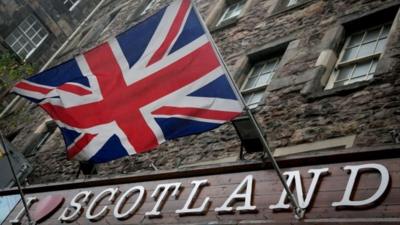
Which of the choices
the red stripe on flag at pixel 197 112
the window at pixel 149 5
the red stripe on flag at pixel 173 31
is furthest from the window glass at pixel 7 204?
the window at pixel 149 5

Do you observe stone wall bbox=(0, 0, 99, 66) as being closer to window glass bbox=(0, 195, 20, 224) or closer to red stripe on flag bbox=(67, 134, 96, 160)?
window glass bbox=(0, 195, 20, 224)

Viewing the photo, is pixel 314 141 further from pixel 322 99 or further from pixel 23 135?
pixel 23 135

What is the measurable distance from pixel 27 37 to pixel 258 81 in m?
15.8

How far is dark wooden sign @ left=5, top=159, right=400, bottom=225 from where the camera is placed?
4.80 metres

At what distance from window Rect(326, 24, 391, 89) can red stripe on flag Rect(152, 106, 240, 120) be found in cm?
335

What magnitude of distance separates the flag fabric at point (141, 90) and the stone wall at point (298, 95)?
2423 millimetres

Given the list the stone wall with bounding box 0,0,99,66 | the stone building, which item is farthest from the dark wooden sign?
the stone wall with bounding box 0,0,99,66

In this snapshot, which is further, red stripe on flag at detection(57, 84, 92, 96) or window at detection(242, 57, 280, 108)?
window at detection(242, 57, 280, 108)

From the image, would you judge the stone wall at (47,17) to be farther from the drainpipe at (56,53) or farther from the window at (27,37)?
the drainpipe at (56,53)

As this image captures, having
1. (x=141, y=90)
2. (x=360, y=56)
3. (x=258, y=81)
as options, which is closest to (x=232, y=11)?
(x=258, y=81)

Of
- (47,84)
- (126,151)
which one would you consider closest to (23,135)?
(47,84)

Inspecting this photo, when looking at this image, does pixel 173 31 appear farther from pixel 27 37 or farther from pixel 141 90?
pixel 27 37

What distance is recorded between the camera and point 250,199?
18.9 feet

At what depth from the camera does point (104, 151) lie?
6.10 metres
